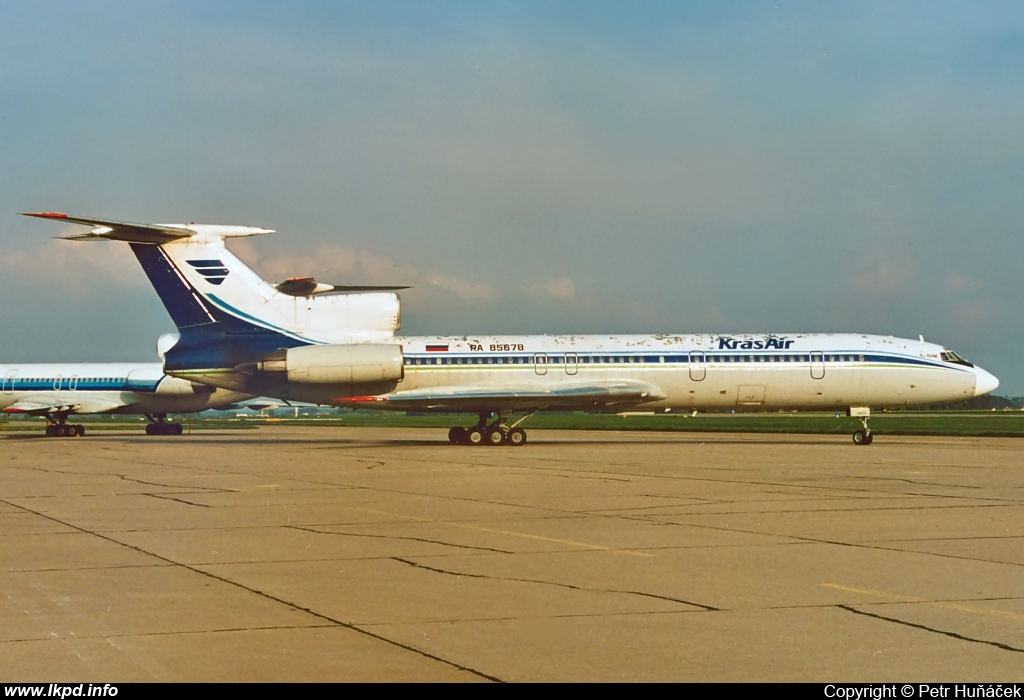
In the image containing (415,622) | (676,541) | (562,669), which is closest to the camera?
(562,669)

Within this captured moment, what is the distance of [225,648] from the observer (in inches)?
241

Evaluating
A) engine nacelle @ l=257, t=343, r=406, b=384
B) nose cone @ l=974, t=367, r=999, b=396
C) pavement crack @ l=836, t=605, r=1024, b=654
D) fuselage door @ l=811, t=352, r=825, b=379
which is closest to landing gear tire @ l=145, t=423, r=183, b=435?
engine nacelle @ l=257, t=343, r=406, b=384

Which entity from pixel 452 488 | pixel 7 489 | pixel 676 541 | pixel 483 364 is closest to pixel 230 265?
pixel 483 364

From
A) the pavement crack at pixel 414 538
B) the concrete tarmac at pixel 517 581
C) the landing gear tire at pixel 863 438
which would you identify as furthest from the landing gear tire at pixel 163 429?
the pavement crack at pixel 414 538

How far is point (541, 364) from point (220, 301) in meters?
9.77

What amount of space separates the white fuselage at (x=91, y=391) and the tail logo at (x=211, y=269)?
68.4 feet

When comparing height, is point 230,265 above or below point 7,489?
above

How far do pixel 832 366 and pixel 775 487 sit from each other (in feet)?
55.2

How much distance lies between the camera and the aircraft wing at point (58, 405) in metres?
50.6

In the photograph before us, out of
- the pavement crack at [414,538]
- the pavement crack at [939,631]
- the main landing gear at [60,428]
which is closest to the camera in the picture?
the pavement crack at [939,631]

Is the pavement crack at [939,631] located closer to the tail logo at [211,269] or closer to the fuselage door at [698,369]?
the fuselage door at [698,369]

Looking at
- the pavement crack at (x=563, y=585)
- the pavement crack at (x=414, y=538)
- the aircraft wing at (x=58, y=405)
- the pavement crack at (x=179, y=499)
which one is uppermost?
the aircraft wing at (x=58, y=405)

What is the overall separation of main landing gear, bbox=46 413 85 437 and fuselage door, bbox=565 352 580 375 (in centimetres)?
2952

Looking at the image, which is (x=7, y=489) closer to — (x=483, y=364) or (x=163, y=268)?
(x=163, y=268)
